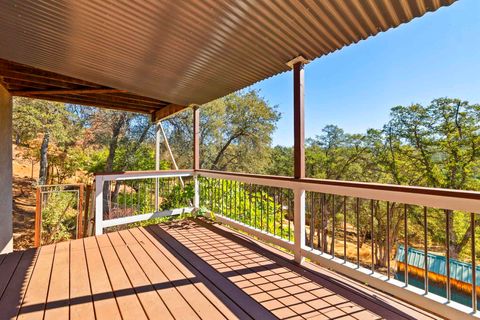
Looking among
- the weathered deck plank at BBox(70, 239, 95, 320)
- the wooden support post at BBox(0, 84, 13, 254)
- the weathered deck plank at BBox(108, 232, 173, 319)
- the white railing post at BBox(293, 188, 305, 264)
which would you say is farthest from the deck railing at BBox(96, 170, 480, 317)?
the wooden support post at BBox(0, 84, 13, 254)

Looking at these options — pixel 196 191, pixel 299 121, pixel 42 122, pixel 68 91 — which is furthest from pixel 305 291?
pixel 42 122

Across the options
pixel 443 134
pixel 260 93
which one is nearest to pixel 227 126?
pixel 260 93

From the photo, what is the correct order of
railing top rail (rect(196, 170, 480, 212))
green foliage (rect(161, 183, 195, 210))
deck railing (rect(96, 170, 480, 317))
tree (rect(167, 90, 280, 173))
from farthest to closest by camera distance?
tree (rect(167, 90, 280, 173)), green foliage (rect(161, 183, 195, 210)), deck railing (rect(96, 170, 480, 317)), railing top rail (rect(196, 170, 480, 212))

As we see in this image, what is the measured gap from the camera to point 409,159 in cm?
1434

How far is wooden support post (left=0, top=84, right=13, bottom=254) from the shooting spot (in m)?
4.23

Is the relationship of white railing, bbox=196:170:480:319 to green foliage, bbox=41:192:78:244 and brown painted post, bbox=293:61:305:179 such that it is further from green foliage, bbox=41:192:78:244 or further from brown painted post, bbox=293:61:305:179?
green foliage, bbox=41:192:78:244

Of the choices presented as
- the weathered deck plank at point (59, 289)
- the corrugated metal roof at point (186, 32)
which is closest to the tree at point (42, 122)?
the corrugated metal roof at point (186, 32)

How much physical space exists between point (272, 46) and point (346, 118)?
19294 millimetres

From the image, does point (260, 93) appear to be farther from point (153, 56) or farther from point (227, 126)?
point (153, 56)

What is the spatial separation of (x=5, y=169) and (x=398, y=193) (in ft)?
19.5

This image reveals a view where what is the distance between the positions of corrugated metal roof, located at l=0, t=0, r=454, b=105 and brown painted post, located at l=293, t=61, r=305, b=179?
242mm

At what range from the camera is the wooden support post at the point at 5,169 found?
167 inches

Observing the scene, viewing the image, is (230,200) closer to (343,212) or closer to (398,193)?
(343,212)

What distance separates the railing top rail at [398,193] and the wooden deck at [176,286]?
848 millimetres
